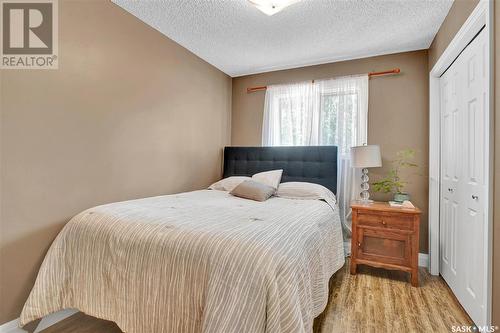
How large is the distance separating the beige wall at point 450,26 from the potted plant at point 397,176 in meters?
1.03

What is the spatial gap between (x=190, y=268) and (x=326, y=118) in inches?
106

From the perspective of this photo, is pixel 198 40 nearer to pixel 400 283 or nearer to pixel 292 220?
pixel 292 220

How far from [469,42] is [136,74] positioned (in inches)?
113

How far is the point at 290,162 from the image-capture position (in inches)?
129

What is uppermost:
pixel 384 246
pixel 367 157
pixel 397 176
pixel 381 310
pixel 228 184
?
pixel 367 157

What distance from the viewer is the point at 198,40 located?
2.79 metres

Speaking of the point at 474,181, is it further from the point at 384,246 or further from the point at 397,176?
the point at 397,176

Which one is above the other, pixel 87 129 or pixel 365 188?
pixel 87 129

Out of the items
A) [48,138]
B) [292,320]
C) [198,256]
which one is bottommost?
[292,320]

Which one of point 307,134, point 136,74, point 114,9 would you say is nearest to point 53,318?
point 136,74

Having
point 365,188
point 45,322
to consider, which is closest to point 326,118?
point 365,188
